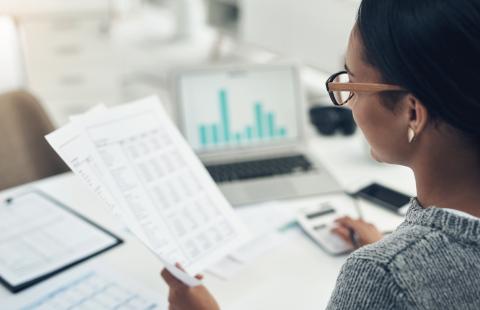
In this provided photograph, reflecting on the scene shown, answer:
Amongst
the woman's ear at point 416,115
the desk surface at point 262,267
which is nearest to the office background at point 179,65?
the desk surface at point 262,267

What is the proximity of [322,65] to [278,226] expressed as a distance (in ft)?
3.85

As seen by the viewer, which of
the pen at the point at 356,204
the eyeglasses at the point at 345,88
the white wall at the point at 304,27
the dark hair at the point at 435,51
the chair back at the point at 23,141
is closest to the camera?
the dark hair at the point at 435,51

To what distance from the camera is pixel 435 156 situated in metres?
0.75

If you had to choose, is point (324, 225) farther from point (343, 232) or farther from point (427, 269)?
point (427, 269)

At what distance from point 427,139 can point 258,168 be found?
2.62 ft

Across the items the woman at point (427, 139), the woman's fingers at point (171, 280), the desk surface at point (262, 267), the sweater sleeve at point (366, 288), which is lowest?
the desk surface at point (262, 267)

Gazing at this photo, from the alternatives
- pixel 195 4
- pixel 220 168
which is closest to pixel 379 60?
pixel 220 168

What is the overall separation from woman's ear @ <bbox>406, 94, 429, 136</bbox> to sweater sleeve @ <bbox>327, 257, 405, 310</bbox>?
0.18 meters

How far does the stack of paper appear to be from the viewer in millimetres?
954

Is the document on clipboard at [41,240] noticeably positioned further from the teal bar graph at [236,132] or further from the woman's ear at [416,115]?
the woman's ear at [416,115]

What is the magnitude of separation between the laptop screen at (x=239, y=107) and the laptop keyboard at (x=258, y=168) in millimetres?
59

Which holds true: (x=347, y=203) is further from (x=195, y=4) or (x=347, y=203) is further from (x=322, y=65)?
(x=195, y=4)

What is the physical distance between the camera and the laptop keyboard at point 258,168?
148cm

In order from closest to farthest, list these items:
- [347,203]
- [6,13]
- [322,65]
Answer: [347,203] < [6,13] < [322,65]
